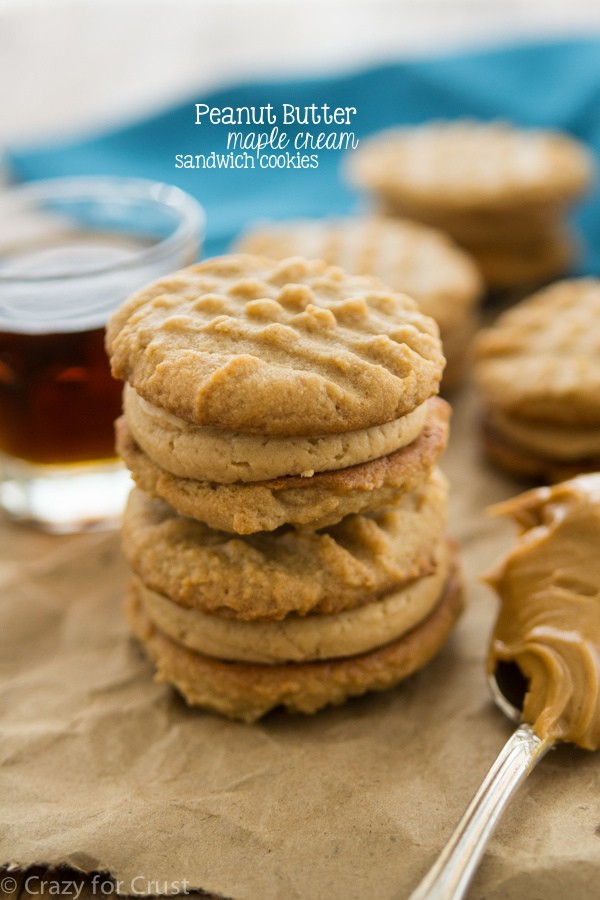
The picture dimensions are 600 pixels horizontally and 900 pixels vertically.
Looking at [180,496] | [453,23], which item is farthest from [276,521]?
[453,23]

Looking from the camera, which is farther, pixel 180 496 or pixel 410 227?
pixel 410 227

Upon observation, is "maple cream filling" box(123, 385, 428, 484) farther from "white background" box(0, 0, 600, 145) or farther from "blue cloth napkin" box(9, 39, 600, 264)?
"white background" box(0, 0, 600, 145)

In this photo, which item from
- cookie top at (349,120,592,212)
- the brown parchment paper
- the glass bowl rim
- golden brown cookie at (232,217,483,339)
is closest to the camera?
the brown parchment paper

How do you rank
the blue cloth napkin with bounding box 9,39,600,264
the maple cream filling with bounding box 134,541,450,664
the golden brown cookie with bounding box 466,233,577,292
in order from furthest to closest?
the blue cloth napkin with bounding box 9,39,600,264 < the golden brown cookie with bounding box 466,233,577,292 < the maple cream filling with bounding box 134,541,450,664

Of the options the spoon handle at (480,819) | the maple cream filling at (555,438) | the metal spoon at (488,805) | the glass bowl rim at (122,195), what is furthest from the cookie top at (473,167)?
the spoon handle at (480,819)

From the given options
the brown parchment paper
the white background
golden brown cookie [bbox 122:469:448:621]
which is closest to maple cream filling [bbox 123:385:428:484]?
golden brown cookie [bbox 122:469:448:621]

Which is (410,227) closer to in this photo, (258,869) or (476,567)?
(476,567)

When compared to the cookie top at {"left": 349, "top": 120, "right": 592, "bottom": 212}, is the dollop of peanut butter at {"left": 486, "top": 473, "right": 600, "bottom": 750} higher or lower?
lower

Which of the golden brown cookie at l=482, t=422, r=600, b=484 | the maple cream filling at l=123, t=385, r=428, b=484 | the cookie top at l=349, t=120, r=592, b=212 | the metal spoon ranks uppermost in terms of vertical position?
the maple cream filling at l=123, t=385, r=428, b=484
